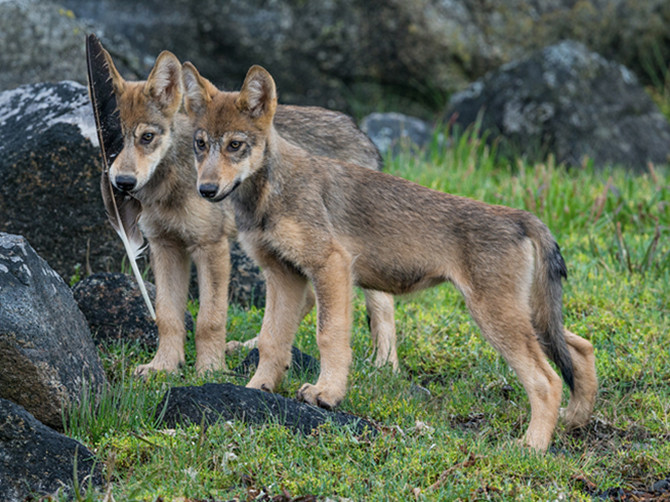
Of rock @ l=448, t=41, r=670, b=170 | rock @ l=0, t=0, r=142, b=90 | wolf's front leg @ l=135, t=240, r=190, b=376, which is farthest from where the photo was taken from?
rock @ l=448, t=41, r=670, b=170

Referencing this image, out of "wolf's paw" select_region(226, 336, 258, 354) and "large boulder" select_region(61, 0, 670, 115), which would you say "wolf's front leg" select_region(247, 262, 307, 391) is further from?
"large boulder" select_region(61, 0, 670, 115)

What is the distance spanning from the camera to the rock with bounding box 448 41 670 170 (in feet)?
37.4

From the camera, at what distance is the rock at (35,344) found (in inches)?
178

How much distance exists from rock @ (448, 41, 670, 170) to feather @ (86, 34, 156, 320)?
246 inches

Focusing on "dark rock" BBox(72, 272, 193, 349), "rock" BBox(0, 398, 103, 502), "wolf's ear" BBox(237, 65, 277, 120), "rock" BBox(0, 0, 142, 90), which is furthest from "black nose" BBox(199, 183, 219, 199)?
"rock" BBox(0, 0, 142, 90)

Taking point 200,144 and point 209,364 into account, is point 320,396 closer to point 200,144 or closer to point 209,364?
point 209,364

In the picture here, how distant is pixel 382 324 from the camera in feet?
21.5

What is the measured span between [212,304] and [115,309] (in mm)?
744

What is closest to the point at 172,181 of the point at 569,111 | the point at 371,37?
the point at 569,111

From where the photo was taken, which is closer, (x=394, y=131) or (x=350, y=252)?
(x=350, y=252)

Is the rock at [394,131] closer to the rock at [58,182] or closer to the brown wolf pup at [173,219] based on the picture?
the rock at [58,182]

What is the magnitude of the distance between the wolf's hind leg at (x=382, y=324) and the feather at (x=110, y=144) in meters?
1.69

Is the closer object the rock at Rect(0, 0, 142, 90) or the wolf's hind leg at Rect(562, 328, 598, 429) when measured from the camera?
the wolf's hind leg at Rect(562, 328, 598, 429)

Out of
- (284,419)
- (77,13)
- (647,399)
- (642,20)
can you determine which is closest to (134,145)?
(284,419)
